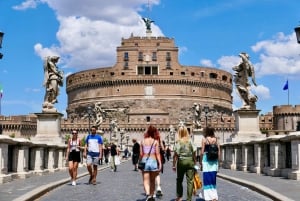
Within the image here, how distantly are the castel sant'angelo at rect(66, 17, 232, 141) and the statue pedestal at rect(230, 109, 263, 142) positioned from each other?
8458cm

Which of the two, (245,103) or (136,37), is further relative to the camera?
(136,37)

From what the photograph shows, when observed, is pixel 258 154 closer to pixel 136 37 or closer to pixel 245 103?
pixel 245 103

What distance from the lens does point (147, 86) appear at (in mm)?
111062

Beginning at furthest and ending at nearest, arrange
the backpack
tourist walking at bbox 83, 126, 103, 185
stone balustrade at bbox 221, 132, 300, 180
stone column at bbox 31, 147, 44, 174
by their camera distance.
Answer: stone column at bbox 31, 147, 44, 174
tourist walking at bbox 83, 126, 103, 185
stone balustrade at bbox 221, 132, 300, 180
the backpack

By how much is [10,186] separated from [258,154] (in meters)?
8.01

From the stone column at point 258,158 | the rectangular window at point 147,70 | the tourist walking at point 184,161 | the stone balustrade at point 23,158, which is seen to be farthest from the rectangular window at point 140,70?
the tourist walking at point 184,161

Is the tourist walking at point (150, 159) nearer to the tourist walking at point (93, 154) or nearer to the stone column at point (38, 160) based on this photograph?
the tourist walking at point (93, 154)

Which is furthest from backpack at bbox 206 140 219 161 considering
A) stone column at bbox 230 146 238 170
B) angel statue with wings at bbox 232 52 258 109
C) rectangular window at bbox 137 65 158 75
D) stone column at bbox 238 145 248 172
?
rectangular window at bbox 137 65 158 75

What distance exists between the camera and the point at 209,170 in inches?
359

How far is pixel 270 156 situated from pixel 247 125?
17.7ft

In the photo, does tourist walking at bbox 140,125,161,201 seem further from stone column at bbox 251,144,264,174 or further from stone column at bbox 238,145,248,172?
stone column at bbox 238,145,248,172

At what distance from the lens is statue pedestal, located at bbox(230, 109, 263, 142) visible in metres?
20.3

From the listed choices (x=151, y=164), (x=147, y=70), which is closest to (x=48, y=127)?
(x=151, y=164)

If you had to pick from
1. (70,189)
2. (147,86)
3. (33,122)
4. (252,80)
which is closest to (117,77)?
(147,86)
